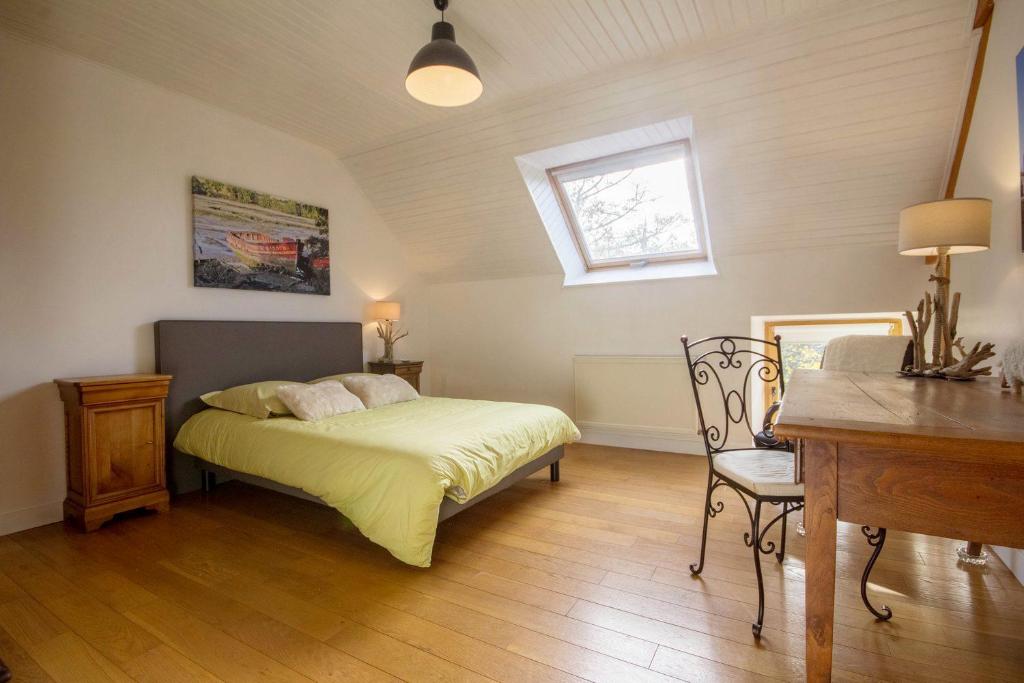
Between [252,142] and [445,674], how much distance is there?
372 cm

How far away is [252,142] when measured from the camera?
3551 mm

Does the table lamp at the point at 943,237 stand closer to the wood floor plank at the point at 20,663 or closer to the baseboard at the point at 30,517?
the wood floor plank at the point at 20,663

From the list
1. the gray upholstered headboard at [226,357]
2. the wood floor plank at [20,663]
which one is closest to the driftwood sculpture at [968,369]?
the wood floor plank at [20,663]

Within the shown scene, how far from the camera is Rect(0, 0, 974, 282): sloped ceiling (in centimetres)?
233

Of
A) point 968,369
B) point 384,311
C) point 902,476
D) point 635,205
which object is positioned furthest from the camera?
point 384,311

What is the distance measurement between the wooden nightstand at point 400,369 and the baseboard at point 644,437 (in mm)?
1610

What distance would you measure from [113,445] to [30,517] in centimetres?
58

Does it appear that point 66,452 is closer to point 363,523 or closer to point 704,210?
point 363,523

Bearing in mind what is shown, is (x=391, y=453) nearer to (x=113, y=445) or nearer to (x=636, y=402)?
(x=113, y=445)

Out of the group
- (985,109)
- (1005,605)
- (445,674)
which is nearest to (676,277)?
(985,109)

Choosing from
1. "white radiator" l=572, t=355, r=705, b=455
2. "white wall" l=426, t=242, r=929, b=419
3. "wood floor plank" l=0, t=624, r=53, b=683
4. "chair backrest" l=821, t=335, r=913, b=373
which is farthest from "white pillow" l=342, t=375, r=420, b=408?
"chair backrest" l=821, t=335, r=913, b=373

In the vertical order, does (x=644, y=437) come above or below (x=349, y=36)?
below

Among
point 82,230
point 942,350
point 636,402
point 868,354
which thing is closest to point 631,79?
point 868,354

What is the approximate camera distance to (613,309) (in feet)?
13.8
